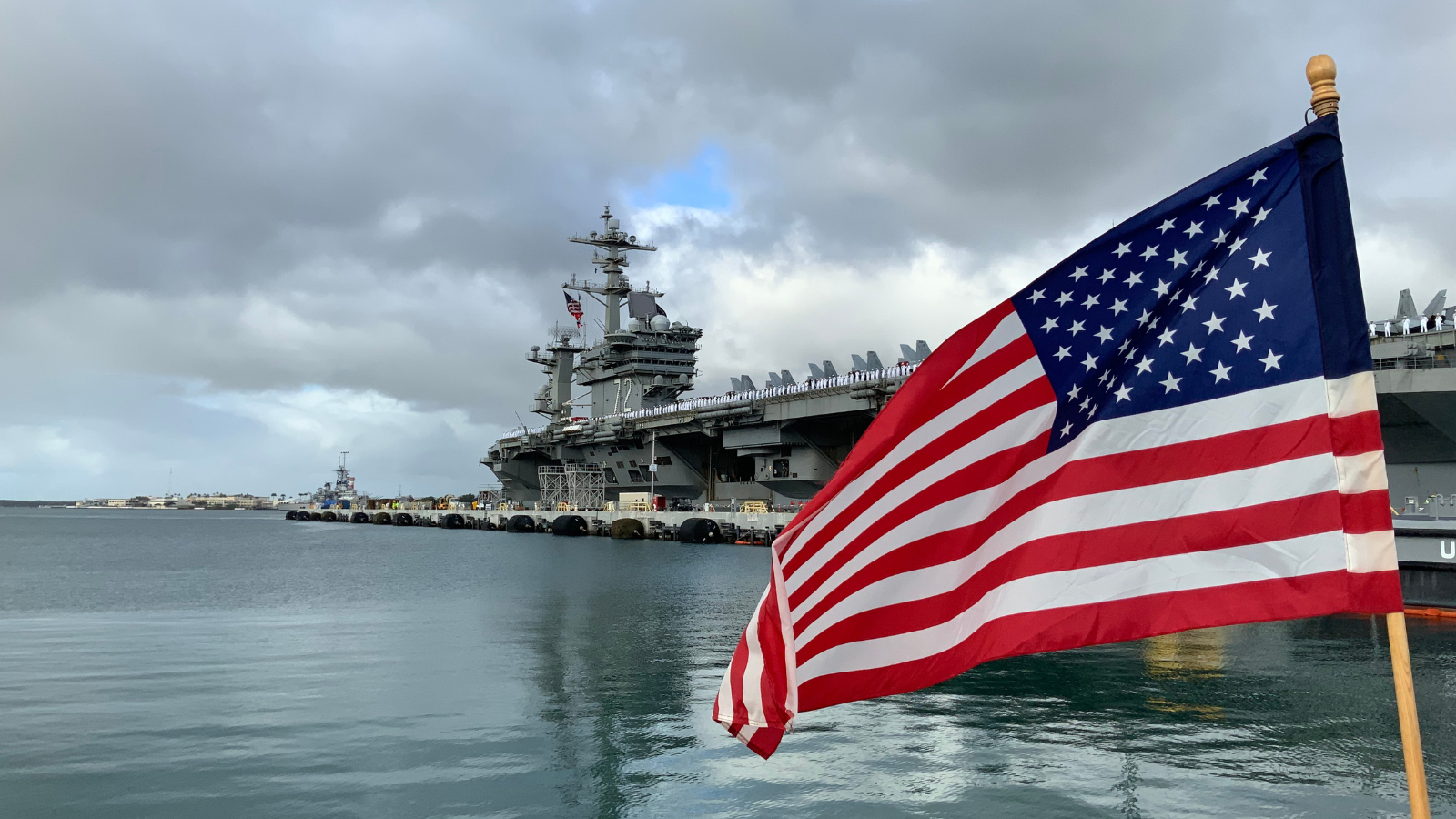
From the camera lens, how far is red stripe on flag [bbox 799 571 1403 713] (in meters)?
3.19

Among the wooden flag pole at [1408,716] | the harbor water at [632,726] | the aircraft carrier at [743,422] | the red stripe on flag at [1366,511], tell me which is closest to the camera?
the wooden flag pole at [1408,716]

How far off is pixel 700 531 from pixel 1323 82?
52105mm

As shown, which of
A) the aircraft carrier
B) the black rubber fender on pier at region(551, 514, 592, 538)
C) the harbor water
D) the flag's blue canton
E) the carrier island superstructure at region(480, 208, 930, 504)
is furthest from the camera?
the black rubber fender on pier at region(551, 514, 592, 538)

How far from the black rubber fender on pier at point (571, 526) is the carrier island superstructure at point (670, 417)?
6.16 metres

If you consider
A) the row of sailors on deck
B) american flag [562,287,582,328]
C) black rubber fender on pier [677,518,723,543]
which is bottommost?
black rubber fender on pier [677,518,723,543]

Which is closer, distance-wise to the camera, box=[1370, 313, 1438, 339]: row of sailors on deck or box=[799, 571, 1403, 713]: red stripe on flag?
box=[799, 571, 1403, 713]: red stripe on flag

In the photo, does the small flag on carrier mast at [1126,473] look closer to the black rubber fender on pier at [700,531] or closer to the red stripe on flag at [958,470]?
the red stripe on flag at [958,470]

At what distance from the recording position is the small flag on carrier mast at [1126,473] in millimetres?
3311

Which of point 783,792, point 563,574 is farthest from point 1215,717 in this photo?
point 563,574

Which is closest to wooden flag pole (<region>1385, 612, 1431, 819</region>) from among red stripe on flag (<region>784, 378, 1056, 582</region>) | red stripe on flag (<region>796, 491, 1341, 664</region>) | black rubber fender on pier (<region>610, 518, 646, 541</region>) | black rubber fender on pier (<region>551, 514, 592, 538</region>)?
red stripe on flag (<region>796, 491, 1341, 664</region>)

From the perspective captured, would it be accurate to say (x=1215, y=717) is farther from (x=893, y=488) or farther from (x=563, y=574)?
(x=563, y=574)

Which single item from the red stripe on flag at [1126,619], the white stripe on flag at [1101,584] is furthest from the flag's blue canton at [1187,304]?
the red stripe on flag at [1126,619]

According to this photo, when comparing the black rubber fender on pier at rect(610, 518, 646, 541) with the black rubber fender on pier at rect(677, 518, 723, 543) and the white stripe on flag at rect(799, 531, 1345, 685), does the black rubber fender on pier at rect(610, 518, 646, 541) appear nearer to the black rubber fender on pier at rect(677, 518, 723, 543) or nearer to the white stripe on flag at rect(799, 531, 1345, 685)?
the black rubber fender on pier at rect(677, 518, 723, 543)

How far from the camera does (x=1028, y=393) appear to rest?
155 inches
